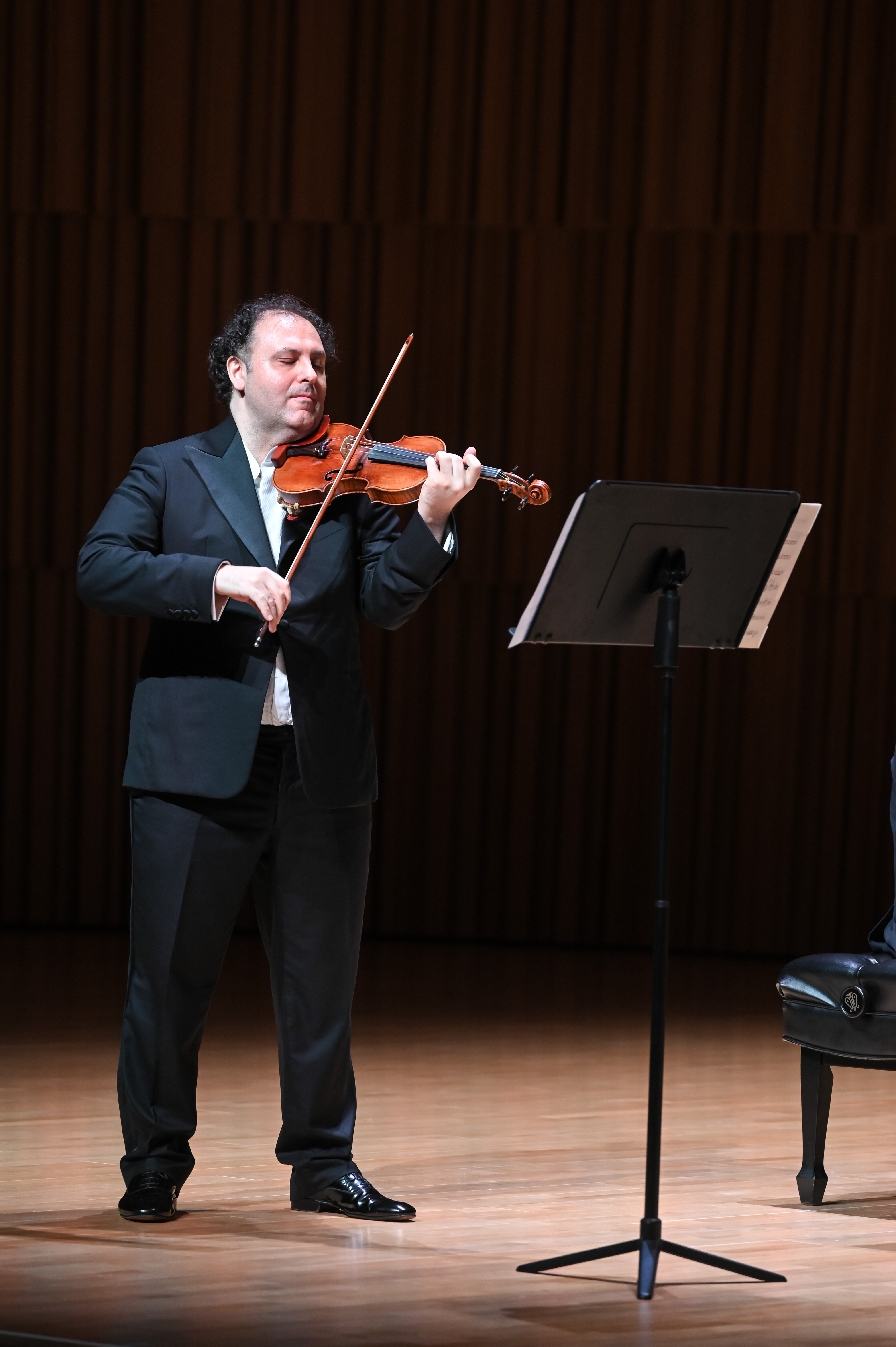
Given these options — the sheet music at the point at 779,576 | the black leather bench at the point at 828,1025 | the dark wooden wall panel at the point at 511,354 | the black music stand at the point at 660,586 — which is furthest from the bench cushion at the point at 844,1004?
the dark wooden wall panel at the point at 511,354

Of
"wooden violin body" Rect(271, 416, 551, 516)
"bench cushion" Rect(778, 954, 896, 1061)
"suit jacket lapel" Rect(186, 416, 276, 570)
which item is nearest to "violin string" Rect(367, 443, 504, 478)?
"wooden violin body" Rect(271, 416, 551, 516)

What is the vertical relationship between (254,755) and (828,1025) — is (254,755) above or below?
above

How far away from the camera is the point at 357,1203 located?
9.79ft

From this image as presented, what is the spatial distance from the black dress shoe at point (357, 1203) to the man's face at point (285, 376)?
123 cm

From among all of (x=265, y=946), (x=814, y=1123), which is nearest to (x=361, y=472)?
(x=265, y=946)

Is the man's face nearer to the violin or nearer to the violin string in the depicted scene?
the violin

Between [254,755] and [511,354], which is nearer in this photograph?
[254,755]

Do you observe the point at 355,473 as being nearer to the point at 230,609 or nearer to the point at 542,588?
the point at 230,609

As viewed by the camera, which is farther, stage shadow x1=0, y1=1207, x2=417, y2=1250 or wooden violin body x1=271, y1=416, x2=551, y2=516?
wooden violin body x1=271, y1=416, x2=551, y2=516

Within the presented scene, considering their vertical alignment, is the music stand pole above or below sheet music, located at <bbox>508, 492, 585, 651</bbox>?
below

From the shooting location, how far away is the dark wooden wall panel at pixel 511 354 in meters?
6.91

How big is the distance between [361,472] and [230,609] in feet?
1.07

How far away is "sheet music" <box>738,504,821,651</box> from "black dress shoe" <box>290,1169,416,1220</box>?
1076 mm

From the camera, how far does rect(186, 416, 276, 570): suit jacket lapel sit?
121 inches
